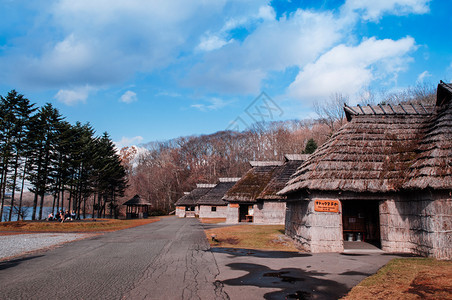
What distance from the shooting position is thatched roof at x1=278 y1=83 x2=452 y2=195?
10.9 metres

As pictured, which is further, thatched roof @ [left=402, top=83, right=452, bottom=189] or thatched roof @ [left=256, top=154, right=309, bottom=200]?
thatched roof @ [left=256, top=154, right=309, bottom=200]

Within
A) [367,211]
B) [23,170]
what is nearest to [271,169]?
[367,211]

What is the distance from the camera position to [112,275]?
820 centimetres

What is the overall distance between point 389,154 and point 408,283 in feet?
25.6

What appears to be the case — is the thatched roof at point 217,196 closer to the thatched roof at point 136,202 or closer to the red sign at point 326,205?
the thatched roof at point 136,202

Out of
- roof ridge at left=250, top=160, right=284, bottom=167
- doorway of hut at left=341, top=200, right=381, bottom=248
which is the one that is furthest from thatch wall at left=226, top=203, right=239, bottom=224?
doorway of hut at left=341, top=200, right=381, bottom=248

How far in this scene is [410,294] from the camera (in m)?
5.88

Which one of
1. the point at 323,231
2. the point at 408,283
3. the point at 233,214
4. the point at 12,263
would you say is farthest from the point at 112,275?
the point at 233,214

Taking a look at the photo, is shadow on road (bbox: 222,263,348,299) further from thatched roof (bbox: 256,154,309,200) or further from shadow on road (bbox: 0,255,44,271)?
thatched roof (bbox: 256,154,309,200)

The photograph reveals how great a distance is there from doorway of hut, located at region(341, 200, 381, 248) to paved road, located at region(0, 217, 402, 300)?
4442 millimetres

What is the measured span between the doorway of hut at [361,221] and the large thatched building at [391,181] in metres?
0.80

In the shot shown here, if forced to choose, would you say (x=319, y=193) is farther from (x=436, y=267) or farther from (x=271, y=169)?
(x=271, y=169)

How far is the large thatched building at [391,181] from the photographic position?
1030 cm

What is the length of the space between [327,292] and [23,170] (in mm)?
39120
